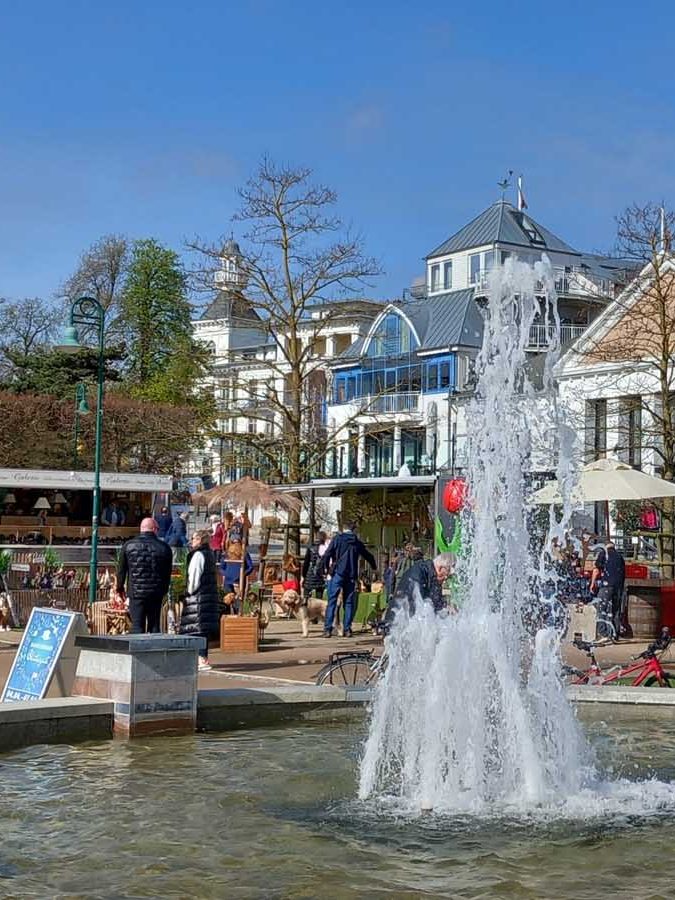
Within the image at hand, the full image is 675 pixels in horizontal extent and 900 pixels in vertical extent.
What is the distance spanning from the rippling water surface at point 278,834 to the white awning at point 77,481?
29.8 meters

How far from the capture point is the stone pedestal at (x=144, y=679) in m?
9.89

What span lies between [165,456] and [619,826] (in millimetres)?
47602

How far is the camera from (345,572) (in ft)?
63.8

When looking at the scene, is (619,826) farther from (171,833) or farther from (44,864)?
(44,864)

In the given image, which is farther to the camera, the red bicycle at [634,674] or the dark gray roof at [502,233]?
the dark gray roof at [502,233]

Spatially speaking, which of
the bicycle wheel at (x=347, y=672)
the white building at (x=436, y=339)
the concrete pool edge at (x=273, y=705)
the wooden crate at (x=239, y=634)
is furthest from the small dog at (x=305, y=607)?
the white building at (x=436, y=339)

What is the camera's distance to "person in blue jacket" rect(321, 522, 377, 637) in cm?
1945

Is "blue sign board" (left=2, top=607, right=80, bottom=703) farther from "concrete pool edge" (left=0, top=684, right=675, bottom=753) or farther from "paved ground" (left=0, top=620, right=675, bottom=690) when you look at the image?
"paved ground" (left=0, top=620, right=675, bottom=690)

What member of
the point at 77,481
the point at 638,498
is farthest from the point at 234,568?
the point at 77,481

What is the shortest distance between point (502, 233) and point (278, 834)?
6989 centimetres

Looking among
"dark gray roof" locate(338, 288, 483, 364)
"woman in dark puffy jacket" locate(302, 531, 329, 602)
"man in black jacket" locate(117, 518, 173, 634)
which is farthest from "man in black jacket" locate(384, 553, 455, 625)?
"dark gray roof" locate(338, 288, 483, 364)

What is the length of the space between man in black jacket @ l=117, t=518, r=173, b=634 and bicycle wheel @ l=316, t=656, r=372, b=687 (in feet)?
7.52

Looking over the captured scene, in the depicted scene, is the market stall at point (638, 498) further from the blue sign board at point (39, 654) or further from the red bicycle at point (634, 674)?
the blue sign board at point (39, 654)

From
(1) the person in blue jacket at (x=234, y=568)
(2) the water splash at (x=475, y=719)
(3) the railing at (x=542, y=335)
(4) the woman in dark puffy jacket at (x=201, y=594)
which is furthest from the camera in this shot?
(3) the railing at (x=542, y=335)
